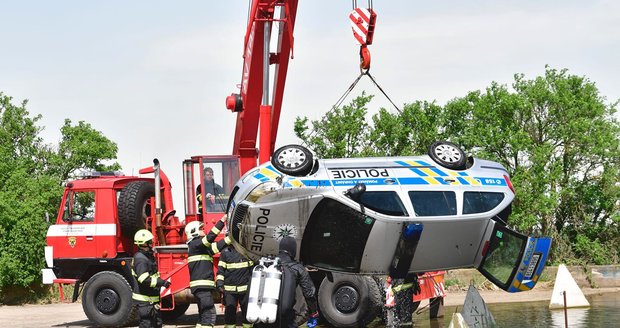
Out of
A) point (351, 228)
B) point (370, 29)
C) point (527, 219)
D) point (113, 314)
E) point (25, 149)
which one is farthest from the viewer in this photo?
point (25, 149)

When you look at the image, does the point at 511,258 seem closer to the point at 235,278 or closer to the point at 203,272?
the point at 235,278

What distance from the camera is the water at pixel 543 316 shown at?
52.4 feet

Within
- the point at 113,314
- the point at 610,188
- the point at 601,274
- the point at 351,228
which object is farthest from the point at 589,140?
the point at 351,228

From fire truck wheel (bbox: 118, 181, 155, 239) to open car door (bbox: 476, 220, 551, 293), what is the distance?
26.9ft

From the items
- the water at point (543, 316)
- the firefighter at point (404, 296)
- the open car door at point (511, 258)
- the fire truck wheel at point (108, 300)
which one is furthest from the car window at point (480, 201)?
the fire truck wheel at point (108, 300)

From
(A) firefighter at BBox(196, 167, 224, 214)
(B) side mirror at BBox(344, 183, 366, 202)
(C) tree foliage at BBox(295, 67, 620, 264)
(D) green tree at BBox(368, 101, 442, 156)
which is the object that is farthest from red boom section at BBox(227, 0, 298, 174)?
(D) green tree at BBox(368, 101, 442, 156)

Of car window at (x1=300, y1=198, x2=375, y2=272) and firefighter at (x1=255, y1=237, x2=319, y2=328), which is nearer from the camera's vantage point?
firefighter at (x1=255, y1=237, x2=319, y2=328)

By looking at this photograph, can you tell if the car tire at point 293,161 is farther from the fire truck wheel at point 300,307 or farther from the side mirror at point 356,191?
the fire truck wheel at point 300,307

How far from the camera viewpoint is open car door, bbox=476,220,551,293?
40.0 ft

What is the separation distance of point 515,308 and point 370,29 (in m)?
7.73

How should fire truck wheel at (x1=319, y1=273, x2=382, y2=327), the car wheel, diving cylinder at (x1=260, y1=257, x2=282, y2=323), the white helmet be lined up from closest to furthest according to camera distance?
diving cylinder at (x1=260, y1=257, x2=282, y2=323) → the car wheel → the white helmet → fire truck wheel at (x1=319, y1=273, x2=382, y2=327)

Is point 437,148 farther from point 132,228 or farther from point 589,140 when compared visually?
point 589,140

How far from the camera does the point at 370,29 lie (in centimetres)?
1541

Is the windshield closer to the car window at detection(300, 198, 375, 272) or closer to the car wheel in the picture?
the car wheel
